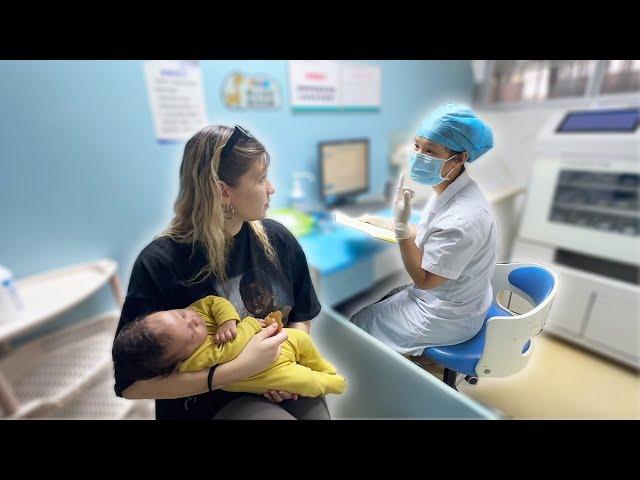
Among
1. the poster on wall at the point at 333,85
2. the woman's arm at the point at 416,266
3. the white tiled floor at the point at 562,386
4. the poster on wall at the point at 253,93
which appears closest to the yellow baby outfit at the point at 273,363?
the white tiled floor at the point at 562,386

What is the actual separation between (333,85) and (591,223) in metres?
1.28

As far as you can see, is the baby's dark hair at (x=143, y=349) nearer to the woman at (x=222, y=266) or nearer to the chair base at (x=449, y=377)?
the woman at (x=222, y=266)

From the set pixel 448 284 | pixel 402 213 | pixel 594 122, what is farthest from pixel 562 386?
pixel 402 213

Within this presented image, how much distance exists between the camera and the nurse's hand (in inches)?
17.6

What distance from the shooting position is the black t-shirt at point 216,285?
48cm

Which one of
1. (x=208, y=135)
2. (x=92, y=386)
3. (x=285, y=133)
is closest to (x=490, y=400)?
(x=208, y=135)

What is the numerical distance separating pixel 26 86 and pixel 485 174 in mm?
1027

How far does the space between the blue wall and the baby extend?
23cm

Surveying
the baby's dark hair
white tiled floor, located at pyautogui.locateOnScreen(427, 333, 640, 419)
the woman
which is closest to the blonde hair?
the woman

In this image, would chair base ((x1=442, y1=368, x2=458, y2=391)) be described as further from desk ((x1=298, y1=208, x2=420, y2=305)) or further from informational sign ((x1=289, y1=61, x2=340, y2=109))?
informational sign ((x1=289, y1=61, x2=340, y2=109))

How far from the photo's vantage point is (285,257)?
537 mm

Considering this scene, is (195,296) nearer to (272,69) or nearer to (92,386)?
(272,69)

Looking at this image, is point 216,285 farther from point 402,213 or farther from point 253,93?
point 253,93

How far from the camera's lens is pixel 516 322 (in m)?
0.43
